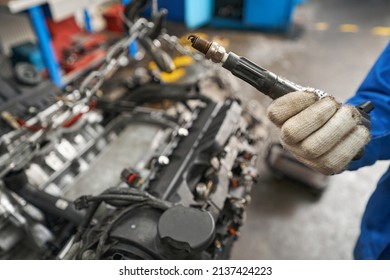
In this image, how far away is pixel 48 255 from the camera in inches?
42.6

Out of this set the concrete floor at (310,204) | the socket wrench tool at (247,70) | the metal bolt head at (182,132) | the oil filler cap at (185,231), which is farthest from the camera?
the concrete floor at (310,204)

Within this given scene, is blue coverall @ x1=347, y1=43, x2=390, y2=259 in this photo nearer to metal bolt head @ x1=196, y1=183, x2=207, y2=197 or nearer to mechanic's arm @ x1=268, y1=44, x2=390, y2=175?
mechanic's arm @ x1=268, y1=44, x2=390, y2=175

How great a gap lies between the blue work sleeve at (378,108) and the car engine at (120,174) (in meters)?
0.43

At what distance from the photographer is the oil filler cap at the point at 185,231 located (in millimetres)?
639

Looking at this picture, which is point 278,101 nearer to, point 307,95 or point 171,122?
point 307,95

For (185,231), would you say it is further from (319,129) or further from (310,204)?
(310,204)

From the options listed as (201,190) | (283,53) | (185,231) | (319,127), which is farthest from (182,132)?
(283,53)

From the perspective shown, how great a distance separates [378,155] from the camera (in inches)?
32.5

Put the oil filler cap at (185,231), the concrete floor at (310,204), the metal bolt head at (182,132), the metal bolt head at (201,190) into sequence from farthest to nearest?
the concrete floor at (310,204) < the metal bolt head at (182,132) < the metal bolt head at (201,190) < the oil filler cap at (185,231)

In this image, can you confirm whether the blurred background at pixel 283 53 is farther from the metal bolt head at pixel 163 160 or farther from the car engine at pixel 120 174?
the metal bolt head at pixel 163 160

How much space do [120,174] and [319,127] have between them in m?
0.80

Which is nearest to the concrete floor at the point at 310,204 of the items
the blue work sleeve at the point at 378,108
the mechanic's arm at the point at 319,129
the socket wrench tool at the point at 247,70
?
the blue work sleeve at the point at 378,108

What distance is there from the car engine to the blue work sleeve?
426 millimetres

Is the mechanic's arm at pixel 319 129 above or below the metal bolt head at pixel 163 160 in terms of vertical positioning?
above
